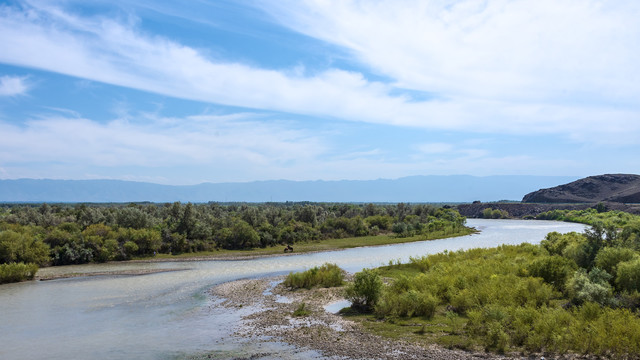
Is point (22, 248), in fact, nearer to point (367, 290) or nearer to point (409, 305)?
point (367, 290)

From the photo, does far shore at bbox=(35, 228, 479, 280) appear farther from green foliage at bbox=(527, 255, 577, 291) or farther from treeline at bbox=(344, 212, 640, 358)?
green foliage at bbox=(527, 255, 577, 291)

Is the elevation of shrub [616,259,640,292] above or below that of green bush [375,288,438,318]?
above

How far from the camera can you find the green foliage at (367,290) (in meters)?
28.2

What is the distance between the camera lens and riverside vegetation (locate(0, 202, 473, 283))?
53703 millimetres

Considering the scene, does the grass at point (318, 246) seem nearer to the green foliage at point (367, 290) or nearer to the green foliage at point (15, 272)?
the green foliage at point (15, 272)

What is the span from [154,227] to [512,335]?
64.3 metres

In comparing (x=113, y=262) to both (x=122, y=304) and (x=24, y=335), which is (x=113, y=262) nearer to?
(x=122, y=304)

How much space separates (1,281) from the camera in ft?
141

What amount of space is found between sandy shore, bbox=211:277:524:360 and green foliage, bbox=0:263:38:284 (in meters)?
22.9

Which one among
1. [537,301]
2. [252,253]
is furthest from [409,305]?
[252,253]

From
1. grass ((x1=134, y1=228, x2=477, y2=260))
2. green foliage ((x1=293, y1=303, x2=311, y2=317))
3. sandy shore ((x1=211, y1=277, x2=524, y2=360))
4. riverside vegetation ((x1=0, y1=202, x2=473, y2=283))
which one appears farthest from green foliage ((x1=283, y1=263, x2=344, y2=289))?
riverside vegetation ((x1=0, y1=202, x2=473, y2=283))

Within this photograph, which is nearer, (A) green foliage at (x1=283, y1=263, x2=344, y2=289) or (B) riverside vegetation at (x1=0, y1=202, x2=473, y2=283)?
(A) green foliage at (x1=283, y1=263, x2=344, y2=289)

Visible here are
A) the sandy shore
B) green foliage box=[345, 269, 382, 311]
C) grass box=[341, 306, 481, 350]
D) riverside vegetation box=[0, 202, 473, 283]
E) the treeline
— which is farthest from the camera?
riverside vegetation box=[0, 202, 473, 283]

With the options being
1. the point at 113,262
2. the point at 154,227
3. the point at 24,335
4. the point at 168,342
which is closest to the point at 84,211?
the point at 154,227
